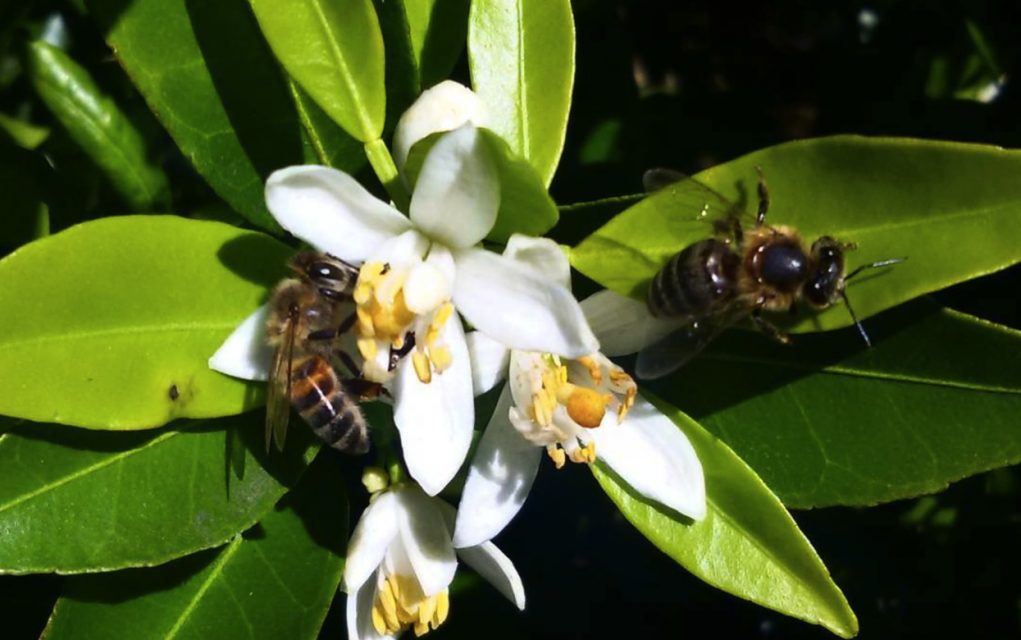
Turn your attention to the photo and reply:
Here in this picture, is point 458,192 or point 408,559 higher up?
point 458,192

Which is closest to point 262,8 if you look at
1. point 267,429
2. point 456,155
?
point 456,155

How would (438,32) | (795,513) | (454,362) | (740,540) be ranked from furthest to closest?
(795,513) < (438,32) < (740,540) < (454,362)

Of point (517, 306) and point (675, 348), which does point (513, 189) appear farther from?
point (675, 348)

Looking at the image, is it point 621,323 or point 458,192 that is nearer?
point 458,192

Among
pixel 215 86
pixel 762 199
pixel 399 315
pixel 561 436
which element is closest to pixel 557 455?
pixel 561 436

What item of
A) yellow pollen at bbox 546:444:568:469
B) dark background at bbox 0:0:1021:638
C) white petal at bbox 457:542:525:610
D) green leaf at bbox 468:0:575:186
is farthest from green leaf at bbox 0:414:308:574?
dark background at bbox 0:0:1021:638
